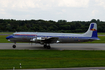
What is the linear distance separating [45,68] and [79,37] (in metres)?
18.3

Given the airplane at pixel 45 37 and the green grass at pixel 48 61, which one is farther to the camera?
the airplane at pixel 45 37

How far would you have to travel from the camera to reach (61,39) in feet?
104

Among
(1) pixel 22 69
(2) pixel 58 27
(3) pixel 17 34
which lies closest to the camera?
(1) pixel 22 69

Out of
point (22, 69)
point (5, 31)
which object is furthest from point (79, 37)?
point (5, 31)

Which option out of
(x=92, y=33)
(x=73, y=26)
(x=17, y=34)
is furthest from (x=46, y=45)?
(x=73, y=26)

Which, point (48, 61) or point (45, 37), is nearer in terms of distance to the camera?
point (48, 61)

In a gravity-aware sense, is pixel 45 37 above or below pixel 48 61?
above

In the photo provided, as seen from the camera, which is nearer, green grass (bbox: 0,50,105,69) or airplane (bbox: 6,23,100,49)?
green grass (bbox: 0,50,105,69)

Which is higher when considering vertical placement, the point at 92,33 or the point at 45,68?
the point at 92,33

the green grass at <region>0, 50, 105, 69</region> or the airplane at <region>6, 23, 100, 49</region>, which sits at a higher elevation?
the airplane at <region>6, 23, 100, 49</region>

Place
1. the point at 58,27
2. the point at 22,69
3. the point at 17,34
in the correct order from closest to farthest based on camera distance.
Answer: the point at 22,69, the point at 17,34, the point at 58,27

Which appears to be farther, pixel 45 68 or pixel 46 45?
pixel 46 45

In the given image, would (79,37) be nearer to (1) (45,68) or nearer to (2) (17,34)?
(2) (17,34)

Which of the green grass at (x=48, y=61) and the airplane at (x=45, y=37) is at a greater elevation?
the airplane at (x=45, y=37)
